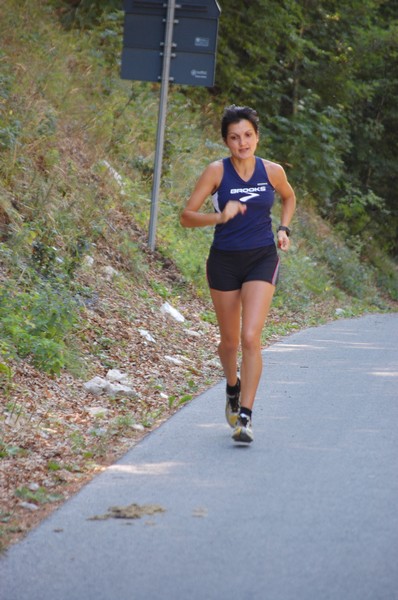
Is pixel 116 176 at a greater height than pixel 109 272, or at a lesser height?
greater

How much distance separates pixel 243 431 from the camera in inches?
281

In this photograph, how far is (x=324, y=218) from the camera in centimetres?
2705

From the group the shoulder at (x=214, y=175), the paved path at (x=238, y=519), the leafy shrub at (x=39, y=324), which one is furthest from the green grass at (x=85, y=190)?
the shoulder at (x=214, y=175)

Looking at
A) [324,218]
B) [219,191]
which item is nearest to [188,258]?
[219,191]

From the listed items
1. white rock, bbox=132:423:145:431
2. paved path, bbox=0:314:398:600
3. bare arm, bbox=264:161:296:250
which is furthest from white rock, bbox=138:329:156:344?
bare arm, bbox=264:161:296:250

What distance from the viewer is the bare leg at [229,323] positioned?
7.46m

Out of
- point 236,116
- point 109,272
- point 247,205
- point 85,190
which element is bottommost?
point 109,272

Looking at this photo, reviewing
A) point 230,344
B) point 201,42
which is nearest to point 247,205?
point 230,344

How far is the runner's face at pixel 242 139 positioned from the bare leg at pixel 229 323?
0.92 meters

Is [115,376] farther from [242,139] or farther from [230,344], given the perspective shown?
[242,139]

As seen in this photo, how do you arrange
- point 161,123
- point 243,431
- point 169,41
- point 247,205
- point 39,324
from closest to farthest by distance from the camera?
point 243,431 → point 247,205 → point 39,324 → point 169,41 → point 161,123

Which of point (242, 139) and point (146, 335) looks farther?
point (146, 335)

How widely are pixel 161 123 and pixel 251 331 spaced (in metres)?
7.25

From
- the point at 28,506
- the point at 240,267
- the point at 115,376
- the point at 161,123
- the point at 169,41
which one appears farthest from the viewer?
the point at 161,123
